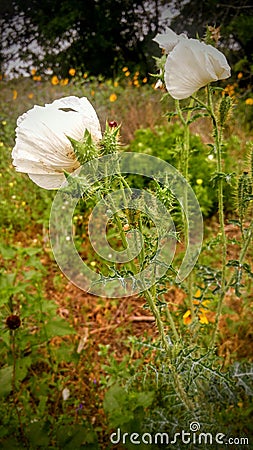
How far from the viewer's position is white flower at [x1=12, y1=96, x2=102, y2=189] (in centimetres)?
64

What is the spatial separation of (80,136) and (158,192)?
0.49 feet

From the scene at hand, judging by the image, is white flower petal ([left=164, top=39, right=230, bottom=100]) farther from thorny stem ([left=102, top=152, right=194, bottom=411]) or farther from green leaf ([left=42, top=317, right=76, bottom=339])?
green leaf ([left=42, top=317, right=76, bottom=339])

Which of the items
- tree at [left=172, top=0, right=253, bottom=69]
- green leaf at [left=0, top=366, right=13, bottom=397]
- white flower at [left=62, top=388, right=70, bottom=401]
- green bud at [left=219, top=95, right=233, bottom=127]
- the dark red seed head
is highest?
tree at [left=172, top=0, right=253, bottom=69]

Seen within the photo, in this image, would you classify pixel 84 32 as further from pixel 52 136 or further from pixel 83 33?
pixel 52 136

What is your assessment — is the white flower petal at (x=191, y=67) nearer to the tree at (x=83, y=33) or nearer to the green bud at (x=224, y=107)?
the green bud at (x=224, y=107)

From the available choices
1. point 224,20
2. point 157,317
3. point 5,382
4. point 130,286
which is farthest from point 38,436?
point 224,20

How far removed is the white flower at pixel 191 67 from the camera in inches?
26.9

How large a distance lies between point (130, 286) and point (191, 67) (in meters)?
0.58

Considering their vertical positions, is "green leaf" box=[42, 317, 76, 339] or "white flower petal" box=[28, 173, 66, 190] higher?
"white flower petal" box=[28, 173, 66, 190]

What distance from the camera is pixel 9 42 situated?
713 centimetres

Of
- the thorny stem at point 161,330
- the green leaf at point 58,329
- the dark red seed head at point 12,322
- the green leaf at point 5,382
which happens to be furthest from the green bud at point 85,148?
the green leaf at point 58,329

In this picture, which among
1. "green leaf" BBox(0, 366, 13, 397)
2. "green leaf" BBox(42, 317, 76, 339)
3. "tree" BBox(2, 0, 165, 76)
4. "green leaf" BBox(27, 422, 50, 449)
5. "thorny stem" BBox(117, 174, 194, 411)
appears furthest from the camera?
"tree" BBox(2, 0, 165, 76)

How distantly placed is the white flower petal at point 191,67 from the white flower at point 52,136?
137mm

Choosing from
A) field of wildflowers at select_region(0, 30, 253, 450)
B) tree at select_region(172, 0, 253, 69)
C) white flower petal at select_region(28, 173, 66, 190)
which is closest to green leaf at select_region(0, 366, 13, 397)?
field of wildflowers at select_region(0, 30, 253, 450)
